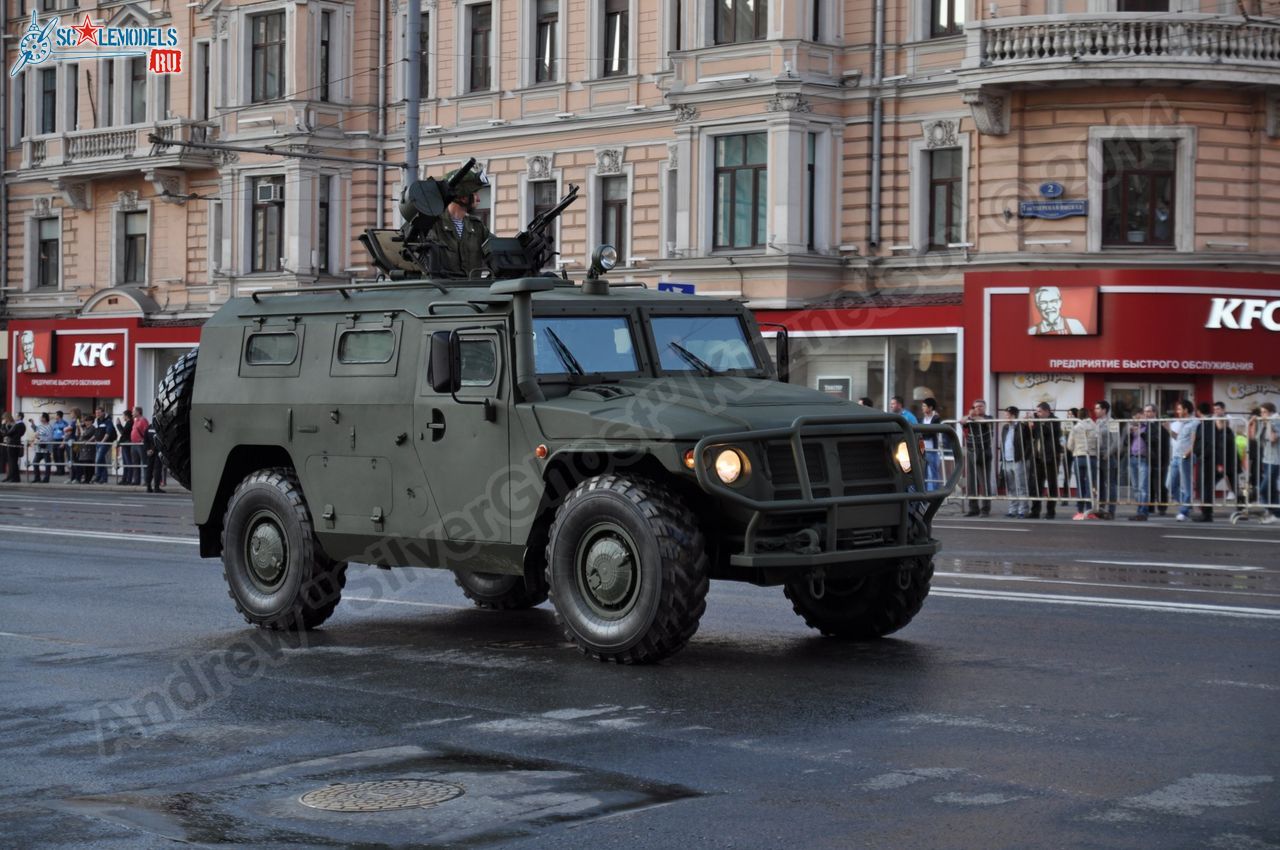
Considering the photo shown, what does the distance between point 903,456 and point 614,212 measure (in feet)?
97.7

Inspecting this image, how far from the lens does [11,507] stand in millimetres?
30078

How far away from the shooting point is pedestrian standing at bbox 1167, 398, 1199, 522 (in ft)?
85.1

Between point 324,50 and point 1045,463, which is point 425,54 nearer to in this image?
point 324,50

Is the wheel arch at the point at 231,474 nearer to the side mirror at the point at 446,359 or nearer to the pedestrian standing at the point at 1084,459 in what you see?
the side mirror at the point at 446,359

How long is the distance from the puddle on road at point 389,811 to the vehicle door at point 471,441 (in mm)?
3249

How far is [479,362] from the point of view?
11586 millimetres

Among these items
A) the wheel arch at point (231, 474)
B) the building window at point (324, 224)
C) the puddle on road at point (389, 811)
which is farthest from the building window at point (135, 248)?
the puddle on road at point (389, 811)

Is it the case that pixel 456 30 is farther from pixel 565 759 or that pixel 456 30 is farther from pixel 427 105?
pixel 565 759

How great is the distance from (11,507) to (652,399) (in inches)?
852

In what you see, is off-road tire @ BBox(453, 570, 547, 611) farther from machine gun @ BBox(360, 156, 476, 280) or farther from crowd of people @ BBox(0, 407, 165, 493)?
crowd of people @ BBox(0, 407, 165, 493)

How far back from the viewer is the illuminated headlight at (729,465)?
10273 millimetres

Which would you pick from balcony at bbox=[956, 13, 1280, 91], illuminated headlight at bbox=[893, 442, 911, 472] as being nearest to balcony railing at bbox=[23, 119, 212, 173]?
balcony at bbox=[956, 13, 1280, 91]

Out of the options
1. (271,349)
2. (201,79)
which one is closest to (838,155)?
(201,79)

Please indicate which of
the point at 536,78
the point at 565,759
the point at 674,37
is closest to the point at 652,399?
the point at 565,759
